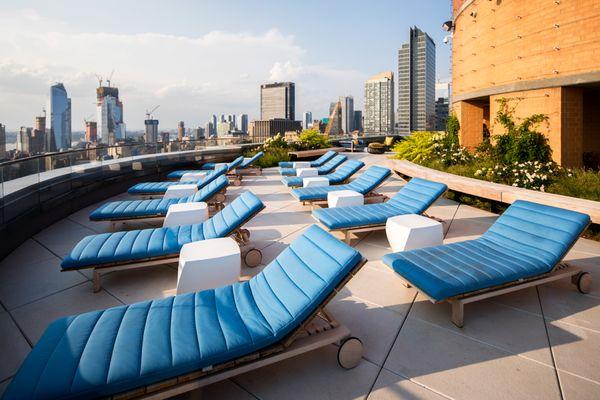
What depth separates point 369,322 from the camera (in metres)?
3.12

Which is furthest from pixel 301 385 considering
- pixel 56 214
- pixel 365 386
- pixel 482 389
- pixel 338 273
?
pixel 56 214

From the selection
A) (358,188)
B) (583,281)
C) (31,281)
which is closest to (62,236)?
(31,281)

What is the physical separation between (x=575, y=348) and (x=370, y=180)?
5.20 meters

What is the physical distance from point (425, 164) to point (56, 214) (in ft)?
32.9

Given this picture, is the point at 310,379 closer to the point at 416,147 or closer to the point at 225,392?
the point at 225,392

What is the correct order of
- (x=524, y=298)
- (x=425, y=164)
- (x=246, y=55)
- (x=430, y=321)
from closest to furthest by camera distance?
(x=430, y=321) → (x=524, y=298) → (x=425, y=164) → (x=246, y=55)

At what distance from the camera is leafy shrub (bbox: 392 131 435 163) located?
1221 centimetres

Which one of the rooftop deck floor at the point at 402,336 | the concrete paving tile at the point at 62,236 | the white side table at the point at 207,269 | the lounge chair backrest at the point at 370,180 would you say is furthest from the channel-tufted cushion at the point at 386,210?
the concrete paving tile at the point at 62,236

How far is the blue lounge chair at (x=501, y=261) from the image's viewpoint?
301 centimetres

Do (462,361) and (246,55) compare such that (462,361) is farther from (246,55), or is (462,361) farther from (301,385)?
(246,55)

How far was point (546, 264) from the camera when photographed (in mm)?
3328

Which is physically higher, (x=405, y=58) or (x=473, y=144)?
(x=405, y=58)

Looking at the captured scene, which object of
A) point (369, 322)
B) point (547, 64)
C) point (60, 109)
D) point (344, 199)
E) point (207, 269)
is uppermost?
point (60, 109)

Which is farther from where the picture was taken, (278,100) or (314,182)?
(278,100)
